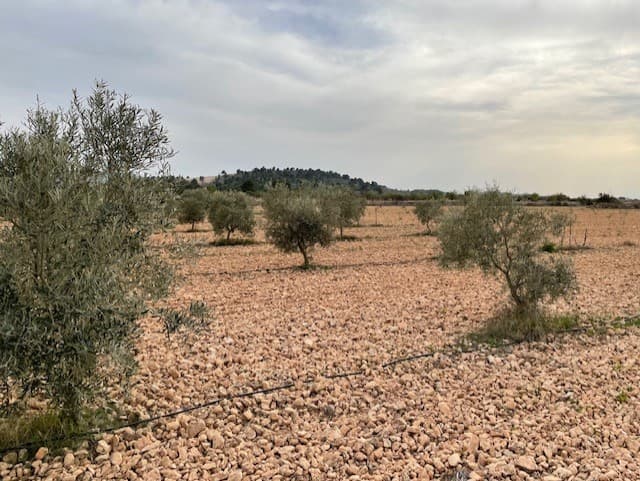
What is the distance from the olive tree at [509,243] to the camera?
35.1 feet

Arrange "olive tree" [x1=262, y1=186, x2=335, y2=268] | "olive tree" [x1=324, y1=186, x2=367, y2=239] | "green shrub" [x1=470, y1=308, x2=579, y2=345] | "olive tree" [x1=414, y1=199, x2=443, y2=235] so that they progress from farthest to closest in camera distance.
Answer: "olive tree" [x1=414, y1=199, x2=443, y2=235] → "olive tree" [x1=324, y1=186, x2=367, y2=239] → "olive tree" [x1=262, y1=186, x2=335, y2=268] → "green shrub" [x1=470, y1=308, x2=579, y2=345]

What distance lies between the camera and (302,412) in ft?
23.2

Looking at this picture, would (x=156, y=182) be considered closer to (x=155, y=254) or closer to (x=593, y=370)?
(x=155, y=254)

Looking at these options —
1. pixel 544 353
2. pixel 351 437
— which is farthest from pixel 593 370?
pixel 351 437

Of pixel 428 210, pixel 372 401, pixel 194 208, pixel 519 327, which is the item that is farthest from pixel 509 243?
pixel 194 208

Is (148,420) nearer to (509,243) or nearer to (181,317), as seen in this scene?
(181,317)

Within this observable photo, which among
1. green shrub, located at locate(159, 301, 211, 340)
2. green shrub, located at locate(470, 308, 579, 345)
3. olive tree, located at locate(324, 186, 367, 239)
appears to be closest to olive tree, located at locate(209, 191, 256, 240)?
olive tree, located at locate(324, 186, 367, 239)

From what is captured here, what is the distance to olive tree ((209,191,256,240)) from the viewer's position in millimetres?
29328

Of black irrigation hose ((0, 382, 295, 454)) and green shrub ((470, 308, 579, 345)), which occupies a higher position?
green shrub ((470, 308, 579, 345))

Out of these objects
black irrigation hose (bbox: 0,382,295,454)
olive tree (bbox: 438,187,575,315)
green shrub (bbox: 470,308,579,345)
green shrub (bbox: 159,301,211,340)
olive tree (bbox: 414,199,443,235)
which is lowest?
black irrigation hose (bbox: 0,382,295,454)

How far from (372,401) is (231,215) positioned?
2293cm

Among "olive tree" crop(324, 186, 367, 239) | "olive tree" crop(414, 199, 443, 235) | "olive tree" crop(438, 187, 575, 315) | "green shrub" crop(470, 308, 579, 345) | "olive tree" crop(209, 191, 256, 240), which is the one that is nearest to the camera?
"green shrub" crop(470, 308, 579, 345)

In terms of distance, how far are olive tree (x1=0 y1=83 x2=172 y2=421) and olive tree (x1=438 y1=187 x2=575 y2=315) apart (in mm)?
7324

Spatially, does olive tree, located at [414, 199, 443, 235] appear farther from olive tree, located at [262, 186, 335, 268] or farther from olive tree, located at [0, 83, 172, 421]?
olive tree, located at [0, 83, 172, 421]
